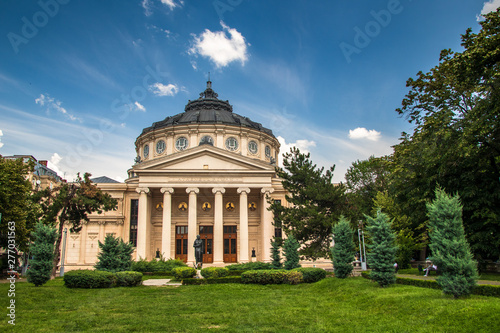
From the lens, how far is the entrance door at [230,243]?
4472cm

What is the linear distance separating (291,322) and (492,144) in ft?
56.5

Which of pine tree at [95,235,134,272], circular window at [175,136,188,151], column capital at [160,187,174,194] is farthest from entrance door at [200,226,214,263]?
pine tree at [95,235,134,272]

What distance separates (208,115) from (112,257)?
32872mm

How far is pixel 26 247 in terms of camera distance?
1261 inches

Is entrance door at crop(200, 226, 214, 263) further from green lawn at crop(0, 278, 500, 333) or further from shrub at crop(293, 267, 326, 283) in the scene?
green lawn at crop(0, 278, 500, 333)

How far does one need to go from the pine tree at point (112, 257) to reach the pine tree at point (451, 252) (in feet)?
62.5

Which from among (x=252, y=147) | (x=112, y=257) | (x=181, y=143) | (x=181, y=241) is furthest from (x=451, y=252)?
(x=181, y=143)

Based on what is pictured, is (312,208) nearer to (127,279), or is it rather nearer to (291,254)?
(291,254)

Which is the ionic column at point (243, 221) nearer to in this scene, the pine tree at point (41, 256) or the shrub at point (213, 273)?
the shrub at point (213, 273)

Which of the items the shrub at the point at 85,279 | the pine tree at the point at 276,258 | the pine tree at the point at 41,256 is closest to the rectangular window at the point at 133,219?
the pine tree at the point at 276,258

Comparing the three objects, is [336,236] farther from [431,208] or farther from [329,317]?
[329,317]

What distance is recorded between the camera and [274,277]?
23.1 meters

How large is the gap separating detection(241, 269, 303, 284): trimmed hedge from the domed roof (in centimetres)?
3175

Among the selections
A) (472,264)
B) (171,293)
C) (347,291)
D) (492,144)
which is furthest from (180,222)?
(472,264)
